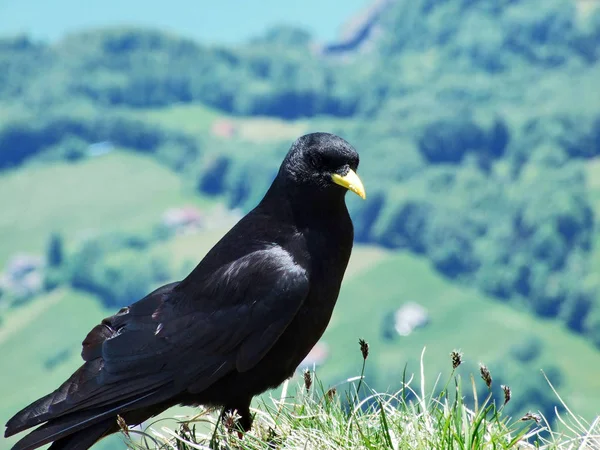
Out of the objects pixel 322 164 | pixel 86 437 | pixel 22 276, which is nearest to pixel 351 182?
pixel 322 164

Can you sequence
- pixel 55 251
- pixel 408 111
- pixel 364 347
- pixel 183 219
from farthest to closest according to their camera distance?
pixel 408 111, pixel 183 219, pixel 55 251, pixel 364 347

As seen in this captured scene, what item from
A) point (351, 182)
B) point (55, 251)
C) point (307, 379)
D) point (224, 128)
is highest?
point (351, 182)

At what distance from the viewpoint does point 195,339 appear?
4117 mm

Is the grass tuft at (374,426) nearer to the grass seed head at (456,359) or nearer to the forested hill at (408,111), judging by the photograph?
the grass seed head at (456,359)

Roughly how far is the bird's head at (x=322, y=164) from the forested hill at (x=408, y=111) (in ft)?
130

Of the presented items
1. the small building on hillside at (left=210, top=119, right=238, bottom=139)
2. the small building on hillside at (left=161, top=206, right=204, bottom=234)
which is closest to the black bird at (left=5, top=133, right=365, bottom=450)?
the small building on hillside at (left=161, top=206, right=204, bottom=234)

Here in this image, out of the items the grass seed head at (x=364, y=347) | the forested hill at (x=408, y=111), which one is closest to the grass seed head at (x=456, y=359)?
the grass seed head at (x=364, y=347)

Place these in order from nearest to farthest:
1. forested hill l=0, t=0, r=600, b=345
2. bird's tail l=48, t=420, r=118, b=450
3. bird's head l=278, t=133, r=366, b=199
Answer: bird's tail l=48, t=420, r=118, b=450 < bird's head l=278, t=133, r=366, b=199 < forested hill l=0, t=0, r=600, b=345

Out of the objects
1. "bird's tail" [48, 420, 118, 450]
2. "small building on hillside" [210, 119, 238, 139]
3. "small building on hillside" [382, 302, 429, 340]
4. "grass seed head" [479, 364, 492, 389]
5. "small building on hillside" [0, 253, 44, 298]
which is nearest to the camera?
"grass seed head" [479, 364, 492, 389]

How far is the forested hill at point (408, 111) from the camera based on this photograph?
4572cm

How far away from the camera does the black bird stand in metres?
3.98

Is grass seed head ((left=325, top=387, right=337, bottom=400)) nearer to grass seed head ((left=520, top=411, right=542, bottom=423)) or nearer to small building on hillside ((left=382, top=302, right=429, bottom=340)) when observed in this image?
grass seed head ((left=520, top=411, right=542, bottom=423))

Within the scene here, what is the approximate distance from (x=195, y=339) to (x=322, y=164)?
1.04m

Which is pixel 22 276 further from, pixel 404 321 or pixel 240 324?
pixel 240 324
